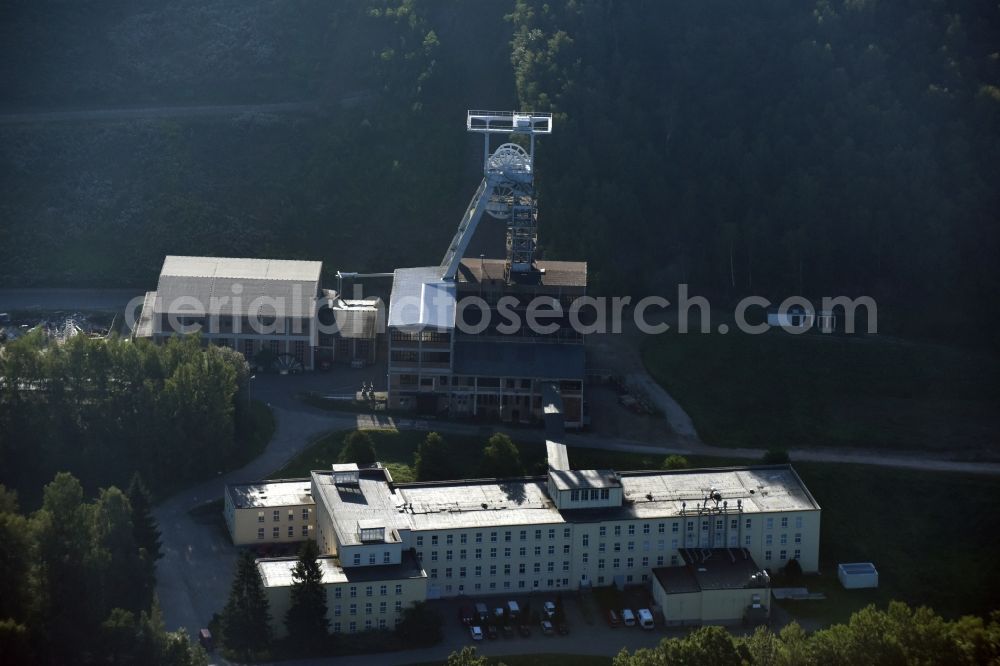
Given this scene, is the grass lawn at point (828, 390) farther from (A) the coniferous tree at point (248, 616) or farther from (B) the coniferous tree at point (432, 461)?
(A) the coniferous tree at point (248, 616)

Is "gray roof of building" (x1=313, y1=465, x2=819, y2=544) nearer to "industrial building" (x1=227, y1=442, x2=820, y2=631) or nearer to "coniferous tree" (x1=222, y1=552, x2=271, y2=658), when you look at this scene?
"industrial building" (x1=227, y1=442, x2=820, y2=631)

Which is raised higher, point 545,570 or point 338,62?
point 338,62

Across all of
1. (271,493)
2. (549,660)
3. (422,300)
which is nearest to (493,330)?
(422,300)

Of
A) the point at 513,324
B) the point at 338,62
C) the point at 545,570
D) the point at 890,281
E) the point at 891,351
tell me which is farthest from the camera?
the point at 338,62

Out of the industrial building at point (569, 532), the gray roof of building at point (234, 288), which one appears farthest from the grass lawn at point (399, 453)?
the gray roof of building at point (234, 288)

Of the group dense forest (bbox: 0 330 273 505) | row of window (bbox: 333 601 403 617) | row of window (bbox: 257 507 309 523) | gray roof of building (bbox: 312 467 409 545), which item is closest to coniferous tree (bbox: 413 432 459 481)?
gray roof of building (bbox: 312 467 409 545)

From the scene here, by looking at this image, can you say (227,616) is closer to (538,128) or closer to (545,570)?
(545,570)

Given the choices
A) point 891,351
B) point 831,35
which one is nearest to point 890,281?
A: point 891,351

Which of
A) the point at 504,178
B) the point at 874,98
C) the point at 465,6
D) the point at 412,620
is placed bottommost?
the point at 412,620

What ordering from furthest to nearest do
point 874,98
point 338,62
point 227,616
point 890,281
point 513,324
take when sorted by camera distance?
point 338,62 < point 874,98 < point 890,281 < point 513,324 < point 227,616
